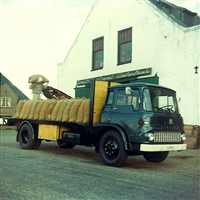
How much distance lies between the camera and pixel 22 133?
11719 millimetres

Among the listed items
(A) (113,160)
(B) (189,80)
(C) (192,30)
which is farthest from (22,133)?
(C) (192,30)

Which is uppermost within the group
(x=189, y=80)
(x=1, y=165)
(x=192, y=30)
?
(x=192, y=30)

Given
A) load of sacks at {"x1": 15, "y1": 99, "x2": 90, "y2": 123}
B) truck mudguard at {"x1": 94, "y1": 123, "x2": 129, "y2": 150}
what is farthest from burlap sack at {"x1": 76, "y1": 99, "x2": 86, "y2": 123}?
truck mudguard at {"x1": 94, "y1": 123, "x2": 129, "y2": 150}

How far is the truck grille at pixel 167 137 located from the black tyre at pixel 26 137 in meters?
5.34

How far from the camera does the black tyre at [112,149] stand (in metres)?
7.66

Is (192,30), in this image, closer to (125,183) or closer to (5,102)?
(125,183)

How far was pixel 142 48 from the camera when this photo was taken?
52.3 ft

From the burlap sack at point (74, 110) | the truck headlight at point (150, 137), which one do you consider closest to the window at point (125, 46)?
the burlap sack at point (74, 110)

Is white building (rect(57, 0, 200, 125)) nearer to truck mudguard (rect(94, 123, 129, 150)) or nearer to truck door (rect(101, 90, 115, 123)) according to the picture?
truck door (rect(101, 90, 115, 123))

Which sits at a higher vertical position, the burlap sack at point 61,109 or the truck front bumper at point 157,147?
the burlap sack at point 61,109

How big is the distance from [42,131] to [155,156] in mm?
4153

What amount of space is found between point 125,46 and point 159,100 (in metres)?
9.76

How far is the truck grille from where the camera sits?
7.49 meters

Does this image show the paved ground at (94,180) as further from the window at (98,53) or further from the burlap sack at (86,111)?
the window at (98,53)
